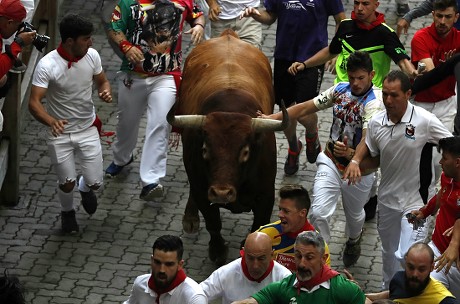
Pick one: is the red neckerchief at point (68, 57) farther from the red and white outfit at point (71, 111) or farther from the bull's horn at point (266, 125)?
the bull's horn at point (266, 125)

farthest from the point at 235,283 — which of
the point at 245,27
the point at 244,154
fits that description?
the point at 245,27

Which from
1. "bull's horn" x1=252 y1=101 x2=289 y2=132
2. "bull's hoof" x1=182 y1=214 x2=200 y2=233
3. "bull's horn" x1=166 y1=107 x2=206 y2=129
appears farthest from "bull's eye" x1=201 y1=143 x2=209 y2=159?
"bull's hoof" x1=182 y1=214 x2=200 y2=233

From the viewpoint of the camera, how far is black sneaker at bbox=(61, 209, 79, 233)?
15.3m

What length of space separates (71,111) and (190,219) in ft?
5.64

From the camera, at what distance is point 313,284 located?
11094 millimetres

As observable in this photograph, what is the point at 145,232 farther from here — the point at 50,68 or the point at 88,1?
the point at 88,1

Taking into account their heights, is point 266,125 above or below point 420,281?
above

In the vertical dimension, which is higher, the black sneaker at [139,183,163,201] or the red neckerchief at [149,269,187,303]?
the red neckerchief at [149,269,187,303]

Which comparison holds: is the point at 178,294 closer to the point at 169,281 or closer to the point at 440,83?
the point at 169,281

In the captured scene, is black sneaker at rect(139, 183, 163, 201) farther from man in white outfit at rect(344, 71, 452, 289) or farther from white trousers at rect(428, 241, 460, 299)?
white trousers at rect(428, 241, 460, 299)

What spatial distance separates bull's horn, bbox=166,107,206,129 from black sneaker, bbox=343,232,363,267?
215 centimetres

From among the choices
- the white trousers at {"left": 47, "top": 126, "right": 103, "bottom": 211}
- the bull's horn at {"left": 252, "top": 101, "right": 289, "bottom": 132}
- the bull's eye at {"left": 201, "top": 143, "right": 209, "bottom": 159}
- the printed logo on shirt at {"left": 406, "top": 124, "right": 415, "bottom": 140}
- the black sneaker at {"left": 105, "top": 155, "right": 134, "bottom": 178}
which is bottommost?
the black sneaker at {"left": 105, "top": 155, "right": 134, "bottom": 178}

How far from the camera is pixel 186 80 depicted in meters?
15.6

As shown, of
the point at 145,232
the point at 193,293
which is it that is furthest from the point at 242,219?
the point at 193,293
